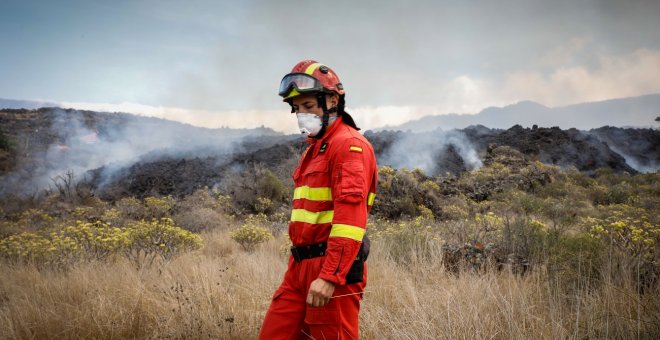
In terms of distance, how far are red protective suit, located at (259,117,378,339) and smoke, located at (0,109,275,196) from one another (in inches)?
1038

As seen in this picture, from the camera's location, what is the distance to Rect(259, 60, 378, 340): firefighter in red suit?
1.85 m

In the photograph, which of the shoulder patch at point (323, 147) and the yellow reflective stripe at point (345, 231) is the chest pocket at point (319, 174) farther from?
the yellow reflective stripe at point (345, 231)

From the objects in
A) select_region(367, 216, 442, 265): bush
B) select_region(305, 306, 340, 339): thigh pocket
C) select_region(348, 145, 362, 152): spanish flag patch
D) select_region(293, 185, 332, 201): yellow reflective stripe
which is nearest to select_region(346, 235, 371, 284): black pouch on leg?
select_region(305, 306, 340, 339): thigh pocket

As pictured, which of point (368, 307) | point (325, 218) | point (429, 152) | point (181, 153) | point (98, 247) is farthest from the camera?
point (181, 153)

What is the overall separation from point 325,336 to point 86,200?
17.6m

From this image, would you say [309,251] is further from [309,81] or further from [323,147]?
[309,81]

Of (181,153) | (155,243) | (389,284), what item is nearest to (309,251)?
(389,284)

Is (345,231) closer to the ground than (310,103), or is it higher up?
closer to the ground

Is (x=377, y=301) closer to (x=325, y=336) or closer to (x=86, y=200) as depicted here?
(x=325, y=336)

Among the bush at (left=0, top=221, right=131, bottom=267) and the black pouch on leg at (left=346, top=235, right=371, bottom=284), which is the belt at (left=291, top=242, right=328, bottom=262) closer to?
the black pouch on leg at (left=346, top=235, right=371, bottom=284)

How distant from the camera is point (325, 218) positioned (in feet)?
6.89

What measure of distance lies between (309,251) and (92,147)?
41.4 m

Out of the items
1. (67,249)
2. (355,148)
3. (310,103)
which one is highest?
(310,103)

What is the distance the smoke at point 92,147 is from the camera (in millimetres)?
26516
